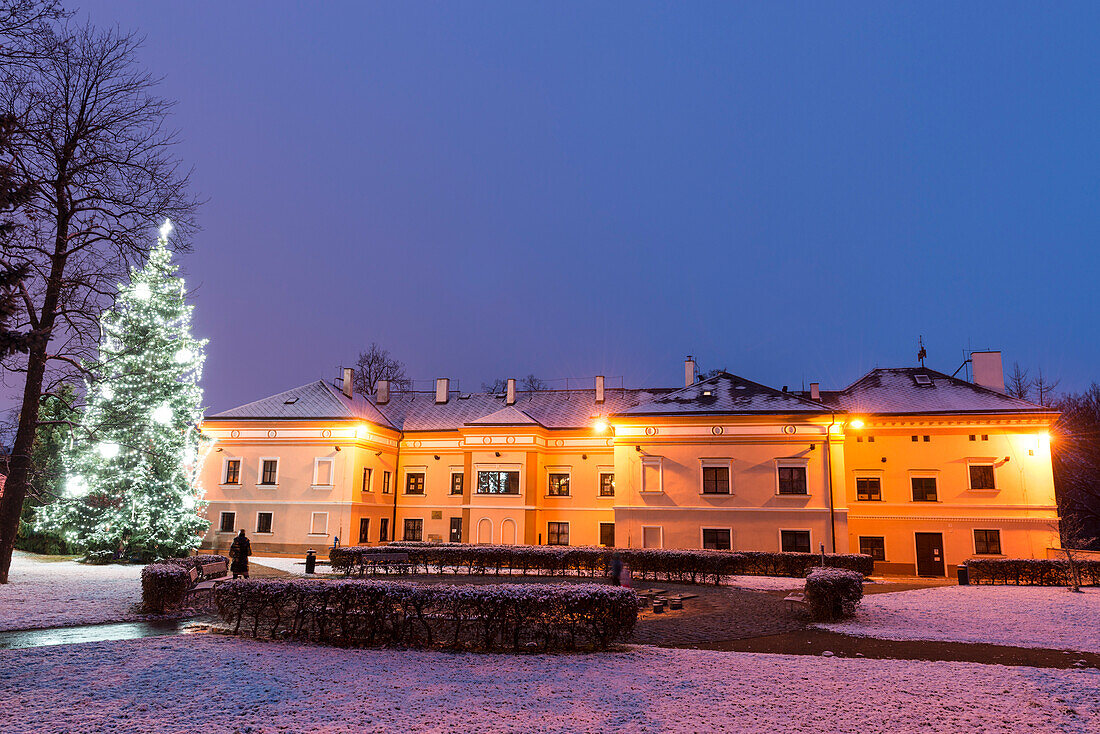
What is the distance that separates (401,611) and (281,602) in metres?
2.14

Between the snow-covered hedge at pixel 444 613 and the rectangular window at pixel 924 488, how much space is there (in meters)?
25.3

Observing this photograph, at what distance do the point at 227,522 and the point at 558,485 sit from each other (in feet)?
55.6

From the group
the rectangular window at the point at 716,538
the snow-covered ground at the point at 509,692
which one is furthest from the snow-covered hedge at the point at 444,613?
the rectangular window at the point at 716,538

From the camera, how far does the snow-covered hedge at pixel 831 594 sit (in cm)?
1447

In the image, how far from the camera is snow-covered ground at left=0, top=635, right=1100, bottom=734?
6.85m

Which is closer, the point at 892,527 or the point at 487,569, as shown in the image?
the point at 487,569

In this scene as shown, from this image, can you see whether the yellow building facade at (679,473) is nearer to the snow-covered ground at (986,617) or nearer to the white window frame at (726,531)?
the white window frame at (726,531)

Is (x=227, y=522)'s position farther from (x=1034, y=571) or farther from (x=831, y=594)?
(x=1034, y=571)

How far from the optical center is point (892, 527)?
31.0 meters

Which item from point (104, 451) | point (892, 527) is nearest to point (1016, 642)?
point (892, 527)

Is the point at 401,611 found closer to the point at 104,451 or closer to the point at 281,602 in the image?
the point at 281,602

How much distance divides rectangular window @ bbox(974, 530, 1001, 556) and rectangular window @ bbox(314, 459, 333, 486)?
1186 inches

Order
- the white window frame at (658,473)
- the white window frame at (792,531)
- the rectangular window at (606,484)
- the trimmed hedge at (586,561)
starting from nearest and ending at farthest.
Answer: the trimmed hedge at (586,561) → the white window frame at (792,531) → the white window frame at (658,473) → the rectangular window at (606,484)

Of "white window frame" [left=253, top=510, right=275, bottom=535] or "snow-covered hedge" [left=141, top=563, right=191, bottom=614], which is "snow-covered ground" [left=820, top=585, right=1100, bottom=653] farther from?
"white window frame" [left=253, top=510, right=275, bottom=535]
